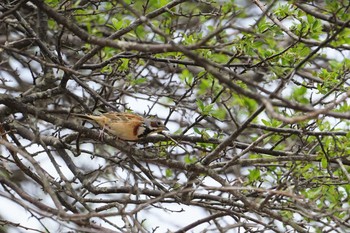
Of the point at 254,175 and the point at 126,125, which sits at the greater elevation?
the point at 126,125

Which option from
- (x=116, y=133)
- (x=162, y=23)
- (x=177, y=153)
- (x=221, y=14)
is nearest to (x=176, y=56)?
(x=221, y=14)

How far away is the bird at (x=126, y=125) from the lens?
5594mm

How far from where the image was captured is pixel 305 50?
525cm

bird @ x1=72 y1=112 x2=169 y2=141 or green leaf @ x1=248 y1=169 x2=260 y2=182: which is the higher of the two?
bird @ x1=72 y1=112 x2=169 y2=141

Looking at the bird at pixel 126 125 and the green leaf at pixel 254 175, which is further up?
the bird at pixel 126 125

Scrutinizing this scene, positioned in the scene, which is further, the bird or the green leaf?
the bird

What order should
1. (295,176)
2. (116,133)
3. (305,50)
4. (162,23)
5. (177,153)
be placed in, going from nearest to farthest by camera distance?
1. (295,176)
2. (305,50)
3. (116,133)
4. (162,23)
5. (177,153)

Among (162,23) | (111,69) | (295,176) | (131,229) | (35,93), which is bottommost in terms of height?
(131,229)

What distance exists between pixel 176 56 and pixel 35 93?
3.82 ft

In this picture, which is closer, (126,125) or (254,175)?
(254,175)

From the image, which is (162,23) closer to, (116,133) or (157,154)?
(116,133)

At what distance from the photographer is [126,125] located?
569 cm

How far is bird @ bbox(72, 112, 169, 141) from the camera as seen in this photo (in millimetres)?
5594

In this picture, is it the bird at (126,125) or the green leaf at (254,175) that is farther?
the bird at (126,125)
